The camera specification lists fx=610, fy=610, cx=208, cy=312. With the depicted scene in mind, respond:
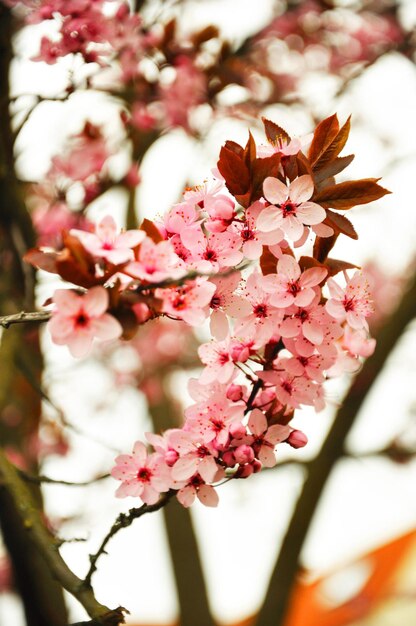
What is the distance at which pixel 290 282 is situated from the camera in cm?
83

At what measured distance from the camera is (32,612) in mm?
1913

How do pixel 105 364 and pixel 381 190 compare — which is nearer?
pixel 381 190

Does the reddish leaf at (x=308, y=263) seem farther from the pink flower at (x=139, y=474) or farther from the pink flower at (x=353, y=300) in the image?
the pink flower at (x=139, y=474)

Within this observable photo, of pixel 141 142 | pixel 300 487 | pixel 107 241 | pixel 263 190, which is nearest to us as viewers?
pixel 107 241

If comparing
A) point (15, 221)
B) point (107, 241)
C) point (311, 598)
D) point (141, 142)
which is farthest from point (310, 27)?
point (311, 598)

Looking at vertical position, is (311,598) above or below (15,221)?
below

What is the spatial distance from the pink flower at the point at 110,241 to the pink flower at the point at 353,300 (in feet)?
1.00

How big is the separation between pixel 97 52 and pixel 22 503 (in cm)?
107

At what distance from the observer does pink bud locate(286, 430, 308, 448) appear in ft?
3.05

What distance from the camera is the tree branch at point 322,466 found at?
269cm

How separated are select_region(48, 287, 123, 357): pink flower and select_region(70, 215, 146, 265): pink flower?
4cm

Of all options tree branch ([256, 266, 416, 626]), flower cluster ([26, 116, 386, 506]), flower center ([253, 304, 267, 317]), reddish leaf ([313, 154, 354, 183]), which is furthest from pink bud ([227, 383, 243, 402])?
tree branch ([256, 266, 416, 626])

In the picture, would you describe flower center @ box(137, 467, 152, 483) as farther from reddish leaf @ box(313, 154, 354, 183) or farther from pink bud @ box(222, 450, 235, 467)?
reddish leaf @ box(313, 154, 354, 183)

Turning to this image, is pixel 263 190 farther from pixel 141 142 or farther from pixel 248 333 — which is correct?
pixel 141 142
